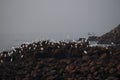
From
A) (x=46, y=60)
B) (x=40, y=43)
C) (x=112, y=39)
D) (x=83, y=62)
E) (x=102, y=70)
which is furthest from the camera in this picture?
(x=112, y=39)

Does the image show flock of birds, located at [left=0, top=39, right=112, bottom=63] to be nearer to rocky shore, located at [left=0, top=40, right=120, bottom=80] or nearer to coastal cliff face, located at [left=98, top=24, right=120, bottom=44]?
rocky shore, located at [left=0, top=40, right=120, bottom=80]

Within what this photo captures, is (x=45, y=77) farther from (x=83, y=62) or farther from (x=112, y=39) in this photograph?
(x=112, y=39)

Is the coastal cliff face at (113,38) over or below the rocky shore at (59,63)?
over

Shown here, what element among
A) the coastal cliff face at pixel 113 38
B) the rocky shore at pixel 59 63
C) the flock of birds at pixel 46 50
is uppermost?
the coastal cliff face at pixel 113 38

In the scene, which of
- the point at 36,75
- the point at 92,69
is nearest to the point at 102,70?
the point at 92,69

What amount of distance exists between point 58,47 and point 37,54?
137 centimetres

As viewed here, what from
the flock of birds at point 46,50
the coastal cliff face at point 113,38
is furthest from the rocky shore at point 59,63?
the coastal cliff face at point 113,38

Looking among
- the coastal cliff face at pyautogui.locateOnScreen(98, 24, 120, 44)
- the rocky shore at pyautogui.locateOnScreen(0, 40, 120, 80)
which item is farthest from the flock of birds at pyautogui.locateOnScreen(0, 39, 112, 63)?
the coastal cliff face at pyautogui.locateOnScreen(98, 24, 120, 44)

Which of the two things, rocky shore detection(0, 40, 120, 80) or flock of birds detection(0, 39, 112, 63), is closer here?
rocky shore detection(0, 40, 120, 80)

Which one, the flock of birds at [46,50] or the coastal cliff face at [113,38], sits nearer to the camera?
the flock of birds at [46,50]

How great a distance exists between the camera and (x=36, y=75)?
45.1 ft

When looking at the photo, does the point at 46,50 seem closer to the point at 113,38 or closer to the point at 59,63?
the point at 59,63

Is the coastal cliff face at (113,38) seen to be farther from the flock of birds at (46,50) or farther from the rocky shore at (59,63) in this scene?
the rocky shore at (59,63)

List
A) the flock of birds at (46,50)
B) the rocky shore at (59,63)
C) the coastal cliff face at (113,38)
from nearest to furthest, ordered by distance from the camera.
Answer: the rocky shore at (59,63) < the flock of birds at (46,50) < the coastal cliff face at (113,38)
